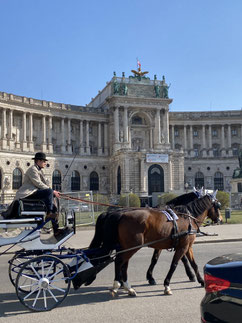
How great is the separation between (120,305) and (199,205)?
4183 millimetres

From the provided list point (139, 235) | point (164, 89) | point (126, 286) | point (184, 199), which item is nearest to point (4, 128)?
point (164, 89)

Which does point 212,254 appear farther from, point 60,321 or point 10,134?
point 10,134

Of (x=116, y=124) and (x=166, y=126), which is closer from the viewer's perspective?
(x=116, y=124)

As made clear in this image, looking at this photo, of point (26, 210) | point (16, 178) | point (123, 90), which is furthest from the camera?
point (123, 90)

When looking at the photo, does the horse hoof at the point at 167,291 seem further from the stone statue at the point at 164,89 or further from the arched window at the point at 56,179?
the stone statue at the point at 164,89

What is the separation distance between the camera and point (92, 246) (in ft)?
30.5

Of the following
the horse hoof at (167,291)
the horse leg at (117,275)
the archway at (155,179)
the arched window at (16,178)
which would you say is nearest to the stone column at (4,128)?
the arched window at (16,178)

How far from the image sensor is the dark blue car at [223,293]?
14.5 feet

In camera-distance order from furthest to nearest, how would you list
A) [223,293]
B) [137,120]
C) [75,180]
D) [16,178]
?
[137,120]
[75,180]
[16,178]
[223,293]

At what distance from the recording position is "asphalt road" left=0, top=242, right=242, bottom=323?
6.84 m

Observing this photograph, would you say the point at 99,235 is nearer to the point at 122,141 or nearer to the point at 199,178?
the point at 122,141

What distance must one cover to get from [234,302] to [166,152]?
6019 cm

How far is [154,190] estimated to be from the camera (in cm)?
6341

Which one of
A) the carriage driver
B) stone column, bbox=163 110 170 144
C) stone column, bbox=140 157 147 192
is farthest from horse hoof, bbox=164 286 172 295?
stone column, bbox=163 110 170 144
